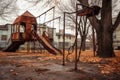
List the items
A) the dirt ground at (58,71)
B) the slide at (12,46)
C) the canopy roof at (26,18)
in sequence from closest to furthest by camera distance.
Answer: the dirt ground at (58,71) → the canopy roof at (26,18) → the slide at (12,46)

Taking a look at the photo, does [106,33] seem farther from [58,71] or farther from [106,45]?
[58,71]

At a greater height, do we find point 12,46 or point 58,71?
point 12,46

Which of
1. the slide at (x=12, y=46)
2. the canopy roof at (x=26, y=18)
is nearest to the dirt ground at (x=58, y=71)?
the canopy roof at (x=26, y=18)

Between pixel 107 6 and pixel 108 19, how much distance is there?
96 cm

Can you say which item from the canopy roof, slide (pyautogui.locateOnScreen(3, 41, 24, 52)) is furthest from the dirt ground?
slide (pyautogui.locateOnScreen(3, 41, 24, 52))

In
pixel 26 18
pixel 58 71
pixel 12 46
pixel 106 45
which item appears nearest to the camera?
pixel 58 71

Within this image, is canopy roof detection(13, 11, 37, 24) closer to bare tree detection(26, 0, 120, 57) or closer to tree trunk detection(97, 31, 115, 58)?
bare tree detection(26, 0, 120, 57)

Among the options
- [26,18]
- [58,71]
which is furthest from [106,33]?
[26,18]

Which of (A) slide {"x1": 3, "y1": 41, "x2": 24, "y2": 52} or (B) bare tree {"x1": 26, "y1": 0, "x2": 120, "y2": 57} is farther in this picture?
(A) slide {"x1": 3, "y1": 41, "x2": 24, "y2": 52}

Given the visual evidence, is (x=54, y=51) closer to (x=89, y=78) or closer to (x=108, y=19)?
(x=108, y=19)

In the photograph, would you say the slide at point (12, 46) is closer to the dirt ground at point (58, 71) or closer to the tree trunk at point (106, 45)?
the tree trunk at point (106, 45)

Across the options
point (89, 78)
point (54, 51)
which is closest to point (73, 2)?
point (54, 51)

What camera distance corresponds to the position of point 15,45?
22.9 metres

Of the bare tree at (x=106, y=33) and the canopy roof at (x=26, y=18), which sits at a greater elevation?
the canopy roof at (x=26, y=18)
